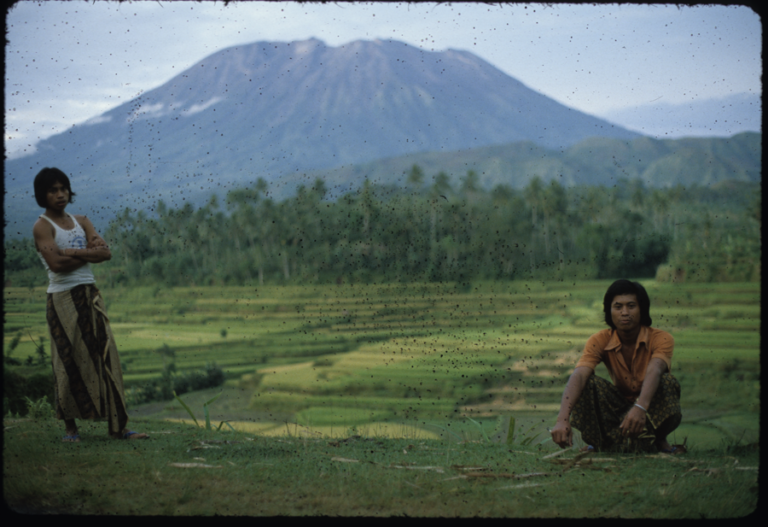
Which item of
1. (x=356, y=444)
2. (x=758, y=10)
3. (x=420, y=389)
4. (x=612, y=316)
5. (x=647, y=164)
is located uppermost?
(x=647, y=164)

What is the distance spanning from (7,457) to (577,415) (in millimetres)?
2904

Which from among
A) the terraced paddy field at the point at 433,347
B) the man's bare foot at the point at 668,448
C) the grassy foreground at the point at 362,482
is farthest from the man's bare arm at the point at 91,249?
→ the terraced paddy field at the point at 433,347

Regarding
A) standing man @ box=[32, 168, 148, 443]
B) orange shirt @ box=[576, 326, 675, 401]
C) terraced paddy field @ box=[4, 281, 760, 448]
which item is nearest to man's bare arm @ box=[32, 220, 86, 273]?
standing man @ box=[32, 168, 148, 443]

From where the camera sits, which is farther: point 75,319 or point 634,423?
point 75,319

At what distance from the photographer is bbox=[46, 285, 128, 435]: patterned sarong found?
3.16 metres

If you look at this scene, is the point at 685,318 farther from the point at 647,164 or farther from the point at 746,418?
the point at 746,418

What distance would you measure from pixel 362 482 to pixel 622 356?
63.0 inches

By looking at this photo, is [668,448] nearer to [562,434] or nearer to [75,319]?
[562,434]

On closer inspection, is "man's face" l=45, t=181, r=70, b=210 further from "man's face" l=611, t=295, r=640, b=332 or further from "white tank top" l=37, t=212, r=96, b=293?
"man's face" l=611, t=295, r=640, b=332

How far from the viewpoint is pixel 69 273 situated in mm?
3162

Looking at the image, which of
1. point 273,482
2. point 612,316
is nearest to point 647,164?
point 612,316

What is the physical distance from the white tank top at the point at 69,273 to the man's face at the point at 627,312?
3.04m

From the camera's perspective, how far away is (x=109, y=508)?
85.2 inches

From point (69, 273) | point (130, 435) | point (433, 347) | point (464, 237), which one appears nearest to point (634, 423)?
point (130, 435)
